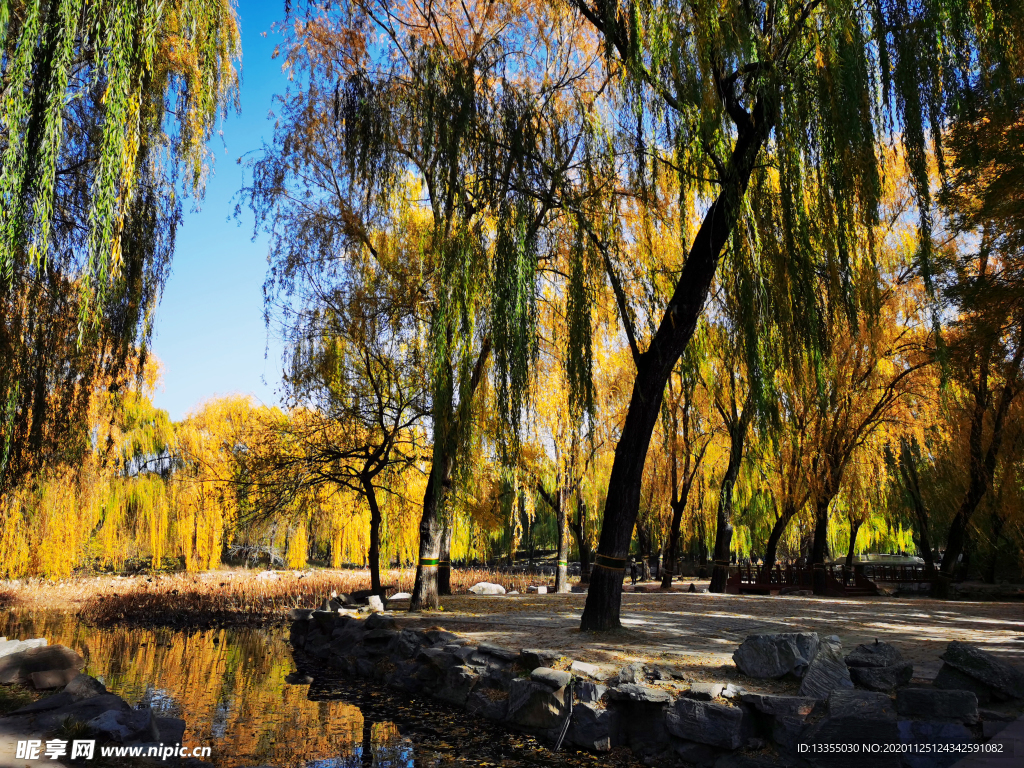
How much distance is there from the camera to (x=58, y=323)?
566 centimetres

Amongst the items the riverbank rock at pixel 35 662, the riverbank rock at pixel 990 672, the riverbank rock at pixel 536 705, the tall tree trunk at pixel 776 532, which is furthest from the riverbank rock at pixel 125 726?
the tall tree trunk at pixel 776 532

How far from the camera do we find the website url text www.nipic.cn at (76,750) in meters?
3.40

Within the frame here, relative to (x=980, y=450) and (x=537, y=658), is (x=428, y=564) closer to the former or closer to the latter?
(x=537, y=658)

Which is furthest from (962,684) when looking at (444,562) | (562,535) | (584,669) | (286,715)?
(562,535)

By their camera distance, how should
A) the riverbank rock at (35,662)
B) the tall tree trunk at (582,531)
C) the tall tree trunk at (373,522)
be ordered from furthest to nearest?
1. the tall tree trunk at (582,531)
2. the tall tree trunk at (373,522)
3. the riverbank rock at (35,662)

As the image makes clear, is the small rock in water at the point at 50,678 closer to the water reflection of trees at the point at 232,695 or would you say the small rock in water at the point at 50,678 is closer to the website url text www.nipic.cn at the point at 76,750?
the water reflection of trees at the point at 232,695

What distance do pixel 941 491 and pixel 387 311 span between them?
1160cm

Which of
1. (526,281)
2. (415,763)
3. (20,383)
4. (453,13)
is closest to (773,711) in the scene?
(415,763)

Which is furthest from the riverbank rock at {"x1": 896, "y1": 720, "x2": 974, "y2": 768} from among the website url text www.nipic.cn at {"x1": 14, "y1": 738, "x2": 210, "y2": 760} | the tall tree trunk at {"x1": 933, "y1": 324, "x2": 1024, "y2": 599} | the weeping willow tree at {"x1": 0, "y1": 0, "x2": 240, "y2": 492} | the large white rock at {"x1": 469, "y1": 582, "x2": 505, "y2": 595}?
the large white rock at {"x1": 469, "y1": 582, "x2": 505, "y2": 595}

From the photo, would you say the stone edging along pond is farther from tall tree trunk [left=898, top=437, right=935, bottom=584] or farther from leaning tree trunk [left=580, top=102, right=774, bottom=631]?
tall tree trunk [left=898, top=437, right=935, bottom=584]

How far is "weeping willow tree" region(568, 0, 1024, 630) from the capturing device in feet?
15.0

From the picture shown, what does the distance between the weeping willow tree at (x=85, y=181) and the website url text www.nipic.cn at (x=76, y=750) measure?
2037 millimetres

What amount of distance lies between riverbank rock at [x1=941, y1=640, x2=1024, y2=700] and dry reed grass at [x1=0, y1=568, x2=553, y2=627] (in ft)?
36.8

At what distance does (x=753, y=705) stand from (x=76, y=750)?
3.85 m
